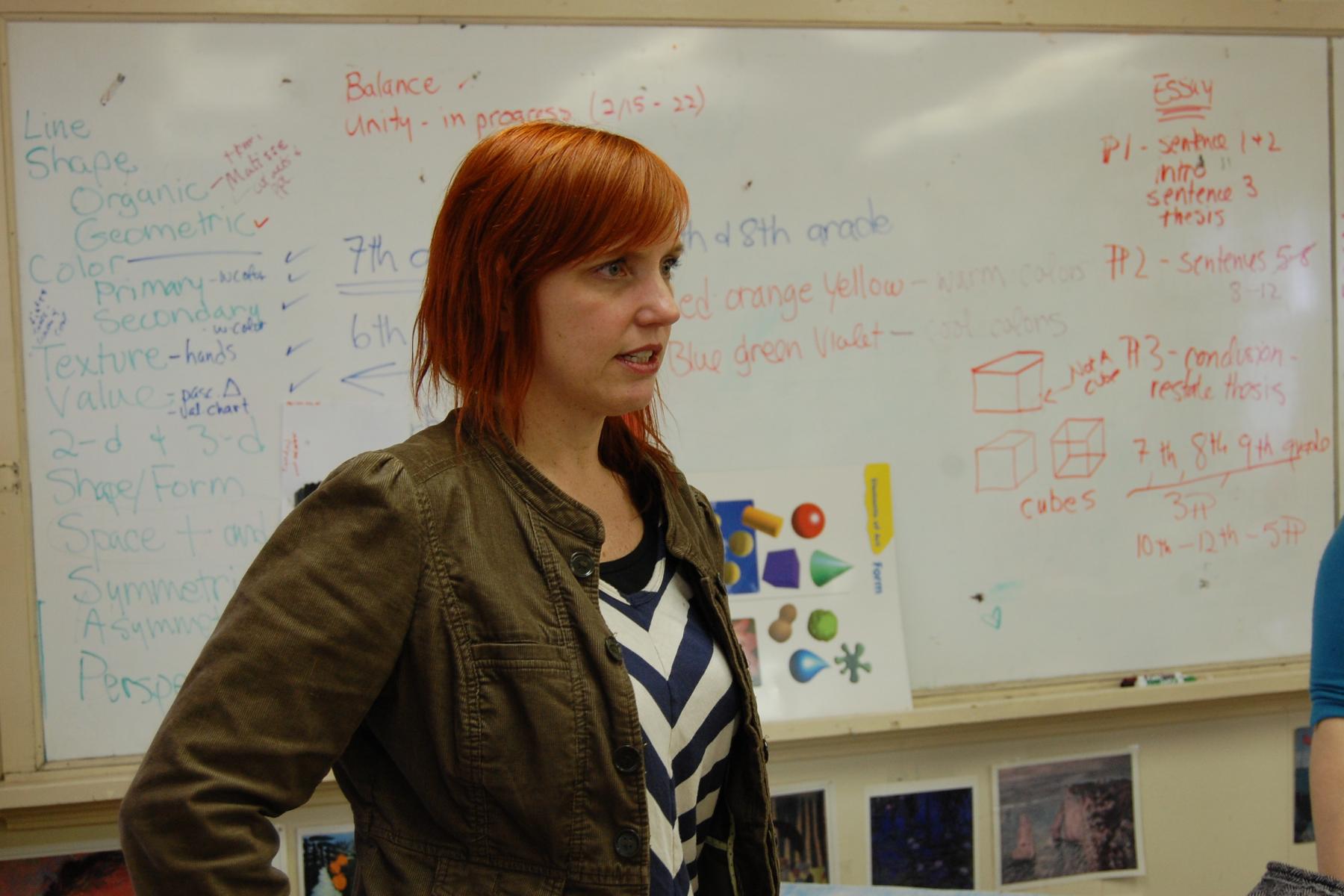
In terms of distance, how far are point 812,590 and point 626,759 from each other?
1.14 metres

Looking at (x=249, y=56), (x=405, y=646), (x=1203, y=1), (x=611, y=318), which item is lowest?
(x=405, y=646)

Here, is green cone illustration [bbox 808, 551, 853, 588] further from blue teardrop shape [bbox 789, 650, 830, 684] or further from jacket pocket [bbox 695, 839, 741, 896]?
jacket pocket [bbox 695, 839, 741, 896]

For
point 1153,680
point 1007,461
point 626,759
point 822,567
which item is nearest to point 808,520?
point 822,567

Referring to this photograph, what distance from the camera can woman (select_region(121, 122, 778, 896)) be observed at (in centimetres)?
71

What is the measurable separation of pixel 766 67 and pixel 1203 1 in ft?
2.96

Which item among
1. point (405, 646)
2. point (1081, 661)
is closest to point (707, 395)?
point (1081, 661)

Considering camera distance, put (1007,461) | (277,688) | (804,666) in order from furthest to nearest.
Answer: (1007,461) < (804,666) < (277,688)

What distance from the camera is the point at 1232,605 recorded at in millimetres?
2068

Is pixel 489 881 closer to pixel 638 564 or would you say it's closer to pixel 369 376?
pixel 638 564

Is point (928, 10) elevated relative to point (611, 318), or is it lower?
elevated

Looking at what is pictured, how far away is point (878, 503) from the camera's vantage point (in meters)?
1.94

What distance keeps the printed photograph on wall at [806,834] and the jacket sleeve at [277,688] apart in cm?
130

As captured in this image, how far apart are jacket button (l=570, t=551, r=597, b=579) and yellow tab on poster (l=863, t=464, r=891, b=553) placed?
1.17 meters

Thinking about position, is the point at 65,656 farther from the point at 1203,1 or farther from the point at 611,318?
the point at 1203,1
